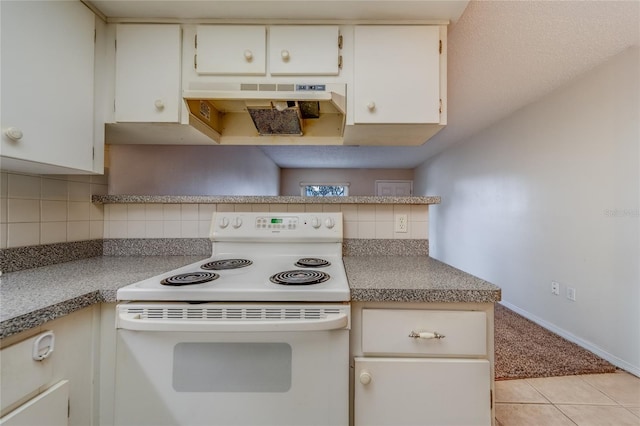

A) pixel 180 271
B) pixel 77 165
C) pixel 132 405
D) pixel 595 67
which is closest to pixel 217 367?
pixel 132 405

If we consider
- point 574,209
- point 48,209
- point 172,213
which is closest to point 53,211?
point 48,209

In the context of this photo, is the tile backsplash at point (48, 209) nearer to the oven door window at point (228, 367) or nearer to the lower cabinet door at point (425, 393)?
the oven door window at point (228, 367)

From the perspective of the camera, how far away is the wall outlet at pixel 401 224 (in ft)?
4.74

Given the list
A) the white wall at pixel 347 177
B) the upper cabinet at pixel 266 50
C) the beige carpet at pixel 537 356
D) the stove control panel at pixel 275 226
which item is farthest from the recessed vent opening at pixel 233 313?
the white wall at pixel 347 177

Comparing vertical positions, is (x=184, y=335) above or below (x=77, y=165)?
below

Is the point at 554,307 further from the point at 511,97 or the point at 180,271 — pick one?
the point at 180,271

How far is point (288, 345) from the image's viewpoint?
789mm

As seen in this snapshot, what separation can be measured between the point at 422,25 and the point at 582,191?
2.10m

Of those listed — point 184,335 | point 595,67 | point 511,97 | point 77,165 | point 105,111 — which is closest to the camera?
point 184,335

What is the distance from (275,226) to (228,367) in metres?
0.69

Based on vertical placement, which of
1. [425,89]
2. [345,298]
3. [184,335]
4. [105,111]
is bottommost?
[184,335]

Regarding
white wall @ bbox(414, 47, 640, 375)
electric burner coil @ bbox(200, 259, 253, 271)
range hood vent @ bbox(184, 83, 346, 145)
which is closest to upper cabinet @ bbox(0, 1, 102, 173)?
range hood vent @ bbox(184, 83, 346, 145)

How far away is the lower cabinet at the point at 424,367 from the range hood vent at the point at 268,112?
0.89m

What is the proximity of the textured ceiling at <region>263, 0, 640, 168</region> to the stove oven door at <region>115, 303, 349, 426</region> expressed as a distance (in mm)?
1667
